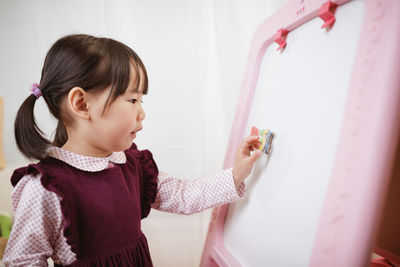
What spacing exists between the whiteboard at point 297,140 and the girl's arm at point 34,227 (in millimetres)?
358

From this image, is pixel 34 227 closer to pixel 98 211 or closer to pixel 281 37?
pixel 98 211

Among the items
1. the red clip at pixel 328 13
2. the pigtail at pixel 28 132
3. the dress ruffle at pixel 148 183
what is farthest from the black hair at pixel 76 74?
the red clip at pixel 328 13

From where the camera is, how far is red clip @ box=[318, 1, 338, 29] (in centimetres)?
40

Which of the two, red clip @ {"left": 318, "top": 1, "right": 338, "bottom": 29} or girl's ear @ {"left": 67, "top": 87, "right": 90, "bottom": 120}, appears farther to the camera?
girl's ear @ {"left": 67, "top": 87, "right": 90, "bottom": 120}

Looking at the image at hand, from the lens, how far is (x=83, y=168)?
1.73 ft

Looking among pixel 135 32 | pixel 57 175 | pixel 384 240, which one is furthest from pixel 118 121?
pixel 384 240

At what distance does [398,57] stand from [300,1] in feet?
0.80

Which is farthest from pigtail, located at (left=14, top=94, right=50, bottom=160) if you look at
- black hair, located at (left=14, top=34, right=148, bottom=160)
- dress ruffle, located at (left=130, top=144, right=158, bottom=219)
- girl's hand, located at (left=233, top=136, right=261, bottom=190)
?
girl's hand, located at (left=233, top=136, right=261, bottom=190)

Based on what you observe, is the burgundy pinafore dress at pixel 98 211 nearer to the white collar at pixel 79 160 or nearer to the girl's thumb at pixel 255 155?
the white collar at pixel 79 160

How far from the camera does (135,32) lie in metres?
0.92

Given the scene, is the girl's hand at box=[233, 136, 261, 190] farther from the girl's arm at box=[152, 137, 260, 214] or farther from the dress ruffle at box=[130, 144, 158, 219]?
the dress ruffle at box=[130, 144, 158, 219]

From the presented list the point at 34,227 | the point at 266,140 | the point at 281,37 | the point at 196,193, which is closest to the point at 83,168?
the point at 34,227

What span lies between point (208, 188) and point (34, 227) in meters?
0.34

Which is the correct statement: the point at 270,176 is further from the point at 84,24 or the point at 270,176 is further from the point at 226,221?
the point at 84,24
